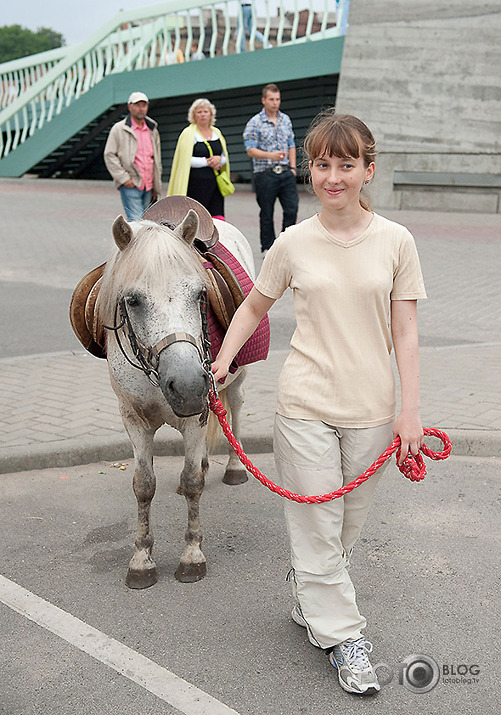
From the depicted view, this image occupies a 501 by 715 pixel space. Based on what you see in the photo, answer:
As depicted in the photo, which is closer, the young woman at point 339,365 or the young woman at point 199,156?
the young woman at point 339,365

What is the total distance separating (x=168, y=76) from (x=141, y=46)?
3.70 feet

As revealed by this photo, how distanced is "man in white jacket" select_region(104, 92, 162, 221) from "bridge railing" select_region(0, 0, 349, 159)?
10.0 metres

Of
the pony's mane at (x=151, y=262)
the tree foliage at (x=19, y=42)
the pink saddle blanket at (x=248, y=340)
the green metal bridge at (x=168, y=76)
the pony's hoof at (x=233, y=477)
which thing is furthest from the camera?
the tree foliage at (x=19, y=42)

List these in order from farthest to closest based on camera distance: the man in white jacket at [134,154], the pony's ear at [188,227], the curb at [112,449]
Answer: the man in white jacket at [134,154]
the curb at [112,449]
the pony's ear at [188,227]

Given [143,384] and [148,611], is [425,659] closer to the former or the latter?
[148,611]

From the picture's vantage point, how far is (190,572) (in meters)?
3.70

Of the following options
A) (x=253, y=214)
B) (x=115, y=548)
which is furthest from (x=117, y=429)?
(x=253, y=214)

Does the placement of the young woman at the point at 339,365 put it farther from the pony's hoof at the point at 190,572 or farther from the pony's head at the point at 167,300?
the pony's hoof at the point at 190,572

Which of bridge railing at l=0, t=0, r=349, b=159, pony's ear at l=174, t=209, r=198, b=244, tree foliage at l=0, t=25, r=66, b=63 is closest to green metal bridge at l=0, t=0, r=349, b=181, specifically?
bridge railing at l=0, t=0, r=349, b=159

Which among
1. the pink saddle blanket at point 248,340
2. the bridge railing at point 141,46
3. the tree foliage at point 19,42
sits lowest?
the pink saddle blanket at point 248,340

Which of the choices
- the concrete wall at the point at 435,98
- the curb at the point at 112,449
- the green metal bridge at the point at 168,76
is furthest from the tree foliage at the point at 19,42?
the curb at the point at 112,449

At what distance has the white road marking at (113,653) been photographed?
2.79 metres

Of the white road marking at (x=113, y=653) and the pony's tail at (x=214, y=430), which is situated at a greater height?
the pony's tail at (x=214, y=430)

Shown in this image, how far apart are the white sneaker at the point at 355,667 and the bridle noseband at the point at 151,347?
1.11m
